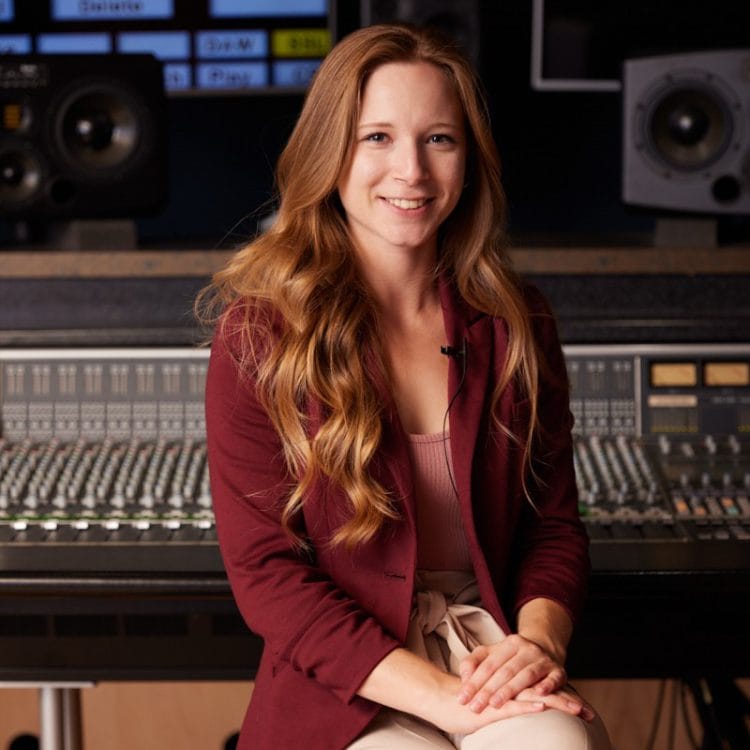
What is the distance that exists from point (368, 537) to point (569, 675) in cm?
39

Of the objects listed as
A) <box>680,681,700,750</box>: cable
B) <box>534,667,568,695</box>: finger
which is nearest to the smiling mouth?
<box>534,667,568,695</box>: finger

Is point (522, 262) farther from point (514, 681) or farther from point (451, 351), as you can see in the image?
point (514, 681)

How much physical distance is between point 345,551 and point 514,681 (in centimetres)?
24

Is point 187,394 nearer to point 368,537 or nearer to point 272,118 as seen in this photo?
point 368,537

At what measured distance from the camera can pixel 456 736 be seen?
1286mm

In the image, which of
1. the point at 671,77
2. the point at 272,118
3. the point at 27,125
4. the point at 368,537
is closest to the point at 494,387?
the point at 368,537

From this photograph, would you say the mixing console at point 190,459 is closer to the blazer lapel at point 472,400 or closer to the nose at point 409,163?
the blazer lapel at point 472,400

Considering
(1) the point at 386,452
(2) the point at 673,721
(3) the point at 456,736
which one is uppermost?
(1) the point at 386,452

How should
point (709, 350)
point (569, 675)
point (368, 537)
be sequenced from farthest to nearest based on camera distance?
1. point (709, 350)
2. point (569, 675)
3. point (368, 537)

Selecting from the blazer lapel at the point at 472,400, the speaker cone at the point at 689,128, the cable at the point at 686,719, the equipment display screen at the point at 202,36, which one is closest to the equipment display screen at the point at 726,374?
the speaker cone at the point at 689,128

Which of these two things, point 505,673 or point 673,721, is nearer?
point 505,673

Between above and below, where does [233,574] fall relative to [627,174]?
below

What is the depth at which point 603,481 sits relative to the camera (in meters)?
1.58

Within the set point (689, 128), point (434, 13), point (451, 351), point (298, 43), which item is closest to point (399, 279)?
point (451, 351)
